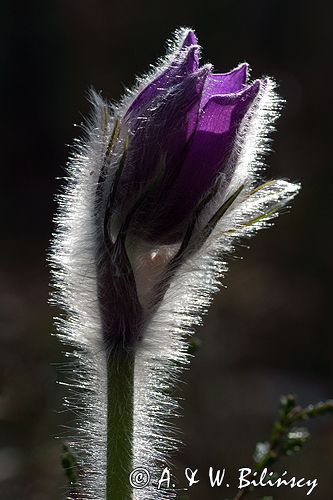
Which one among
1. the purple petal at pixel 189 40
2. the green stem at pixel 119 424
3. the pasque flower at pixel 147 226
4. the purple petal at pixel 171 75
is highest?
the purple petal at pixel 189 40

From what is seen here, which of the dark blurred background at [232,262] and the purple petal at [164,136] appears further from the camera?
the dark blurred background at [232,262]

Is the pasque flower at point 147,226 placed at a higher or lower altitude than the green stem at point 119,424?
higher

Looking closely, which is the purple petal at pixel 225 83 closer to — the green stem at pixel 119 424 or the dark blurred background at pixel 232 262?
the green stem at pixel 119 424

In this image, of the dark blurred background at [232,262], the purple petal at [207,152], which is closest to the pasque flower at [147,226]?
the purple petal at [207,152]

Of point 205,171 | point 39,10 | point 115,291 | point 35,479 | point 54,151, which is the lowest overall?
point 35,479

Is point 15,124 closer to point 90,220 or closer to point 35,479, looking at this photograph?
point 35,479

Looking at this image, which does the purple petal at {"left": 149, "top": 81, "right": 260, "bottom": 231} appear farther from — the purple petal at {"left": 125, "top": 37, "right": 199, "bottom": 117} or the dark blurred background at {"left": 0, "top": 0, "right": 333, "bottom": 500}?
the dark blurred background at {"left": 0, "top": 0, "right": 333, "bottom": 500}

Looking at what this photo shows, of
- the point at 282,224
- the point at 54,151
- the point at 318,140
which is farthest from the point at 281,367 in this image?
the point at 54,151

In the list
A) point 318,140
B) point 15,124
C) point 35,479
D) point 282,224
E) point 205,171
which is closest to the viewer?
point 205,171
